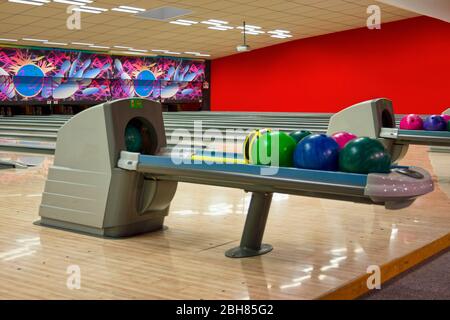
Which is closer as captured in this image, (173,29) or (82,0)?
(82,0)

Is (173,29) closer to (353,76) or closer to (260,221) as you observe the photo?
(353,76)

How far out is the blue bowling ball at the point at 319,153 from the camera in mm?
1874

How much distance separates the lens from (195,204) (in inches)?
120

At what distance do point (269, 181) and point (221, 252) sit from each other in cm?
38

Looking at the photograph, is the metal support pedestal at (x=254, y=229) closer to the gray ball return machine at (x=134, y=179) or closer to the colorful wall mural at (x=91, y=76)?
the gray ball return machine at (x=134, y=179)

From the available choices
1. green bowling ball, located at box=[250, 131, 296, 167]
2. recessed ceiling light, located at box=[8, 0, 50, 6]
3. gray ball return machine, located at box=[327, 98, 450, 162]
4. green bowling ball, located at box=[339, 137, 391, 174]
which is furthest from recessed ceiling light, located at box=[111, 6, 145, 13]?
green bowling ball, located at box=[339, 137, 391, 174]

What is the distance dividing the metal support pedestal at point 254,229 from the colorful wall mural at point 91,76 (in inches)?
486

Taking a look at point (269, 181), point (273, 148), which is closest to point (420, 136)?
point (273, 148)

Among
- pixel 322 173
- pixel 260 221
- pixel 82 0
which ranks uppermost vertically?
pixel 82 0

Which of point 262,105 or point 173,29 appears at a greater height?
point 173,29

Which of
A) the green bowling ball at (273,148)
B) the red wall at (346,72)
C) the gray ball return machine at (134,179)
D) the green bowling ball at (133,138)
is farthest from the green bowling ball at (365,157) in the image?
the red wall at (346,72)

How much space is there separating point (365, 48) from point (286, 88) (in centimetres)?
268
